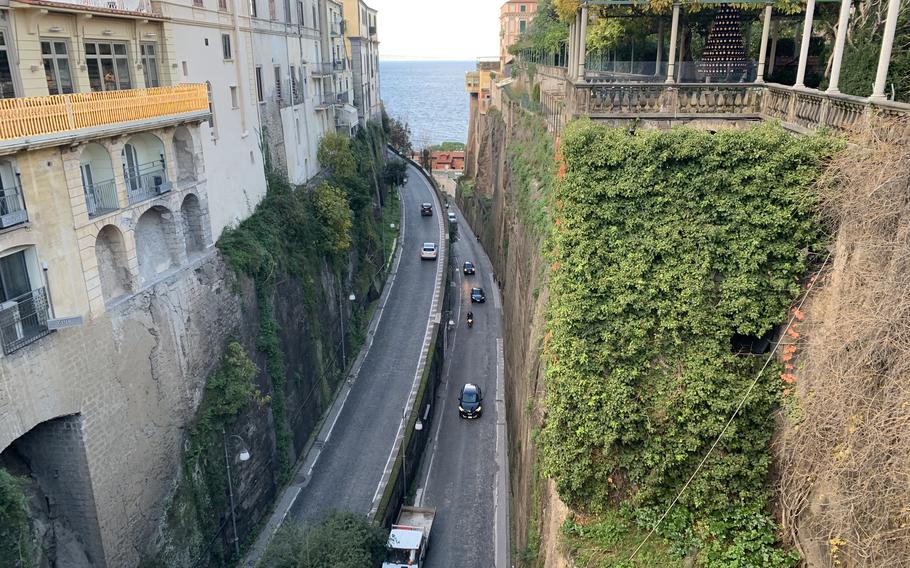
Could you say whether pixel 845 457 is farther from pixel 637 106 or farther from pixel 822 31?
pixel 822 31

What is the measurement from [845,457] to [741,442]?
274cm

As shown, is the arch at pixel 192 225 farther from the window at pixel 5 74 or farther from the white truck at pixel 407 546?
the white truck at pixel 407 546

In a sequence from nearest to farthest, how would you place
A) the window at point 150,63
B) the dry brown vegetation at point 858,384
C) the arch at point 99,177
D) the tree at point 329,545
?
the dry brown vegetation at point 858,384, the arch at point 99,177, the tree at point 329,545, the window at point 150,63

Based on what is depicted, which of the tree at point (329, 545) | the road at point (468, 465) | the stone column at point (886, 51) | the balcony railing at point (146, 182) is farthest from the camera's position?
the road at point (468, 465)

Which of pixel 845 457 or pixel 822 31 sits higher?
pixel 822 31

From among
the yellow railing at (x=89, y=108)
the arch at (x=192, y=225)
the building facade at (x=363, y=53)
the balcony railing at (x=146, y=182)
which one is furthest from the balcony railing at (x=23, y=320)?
the building facade at (x=363, y=53)

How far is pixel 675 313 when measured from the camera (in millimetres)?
12758

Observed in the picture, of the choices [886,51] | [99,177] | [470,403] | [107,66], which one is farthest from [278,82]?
[886,51]

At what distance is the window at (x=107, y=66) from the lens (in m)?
18.3

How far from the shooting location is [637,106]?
1534 cm

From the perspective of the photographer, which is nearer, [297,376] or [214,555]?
[214,555]

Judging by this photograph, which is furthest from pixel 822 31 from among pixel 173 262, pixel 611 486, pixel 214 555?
pixel 214 555

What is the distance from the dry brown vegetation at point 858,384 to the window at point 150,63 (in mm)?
19547

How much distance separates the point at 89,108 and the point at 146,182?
3.93m
